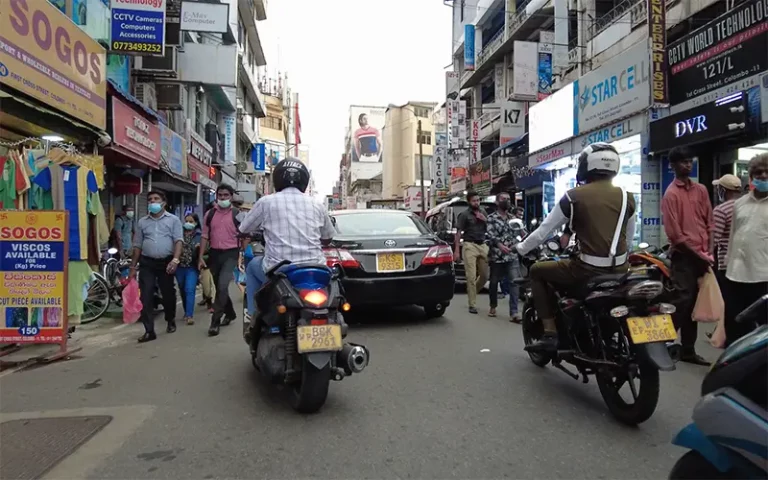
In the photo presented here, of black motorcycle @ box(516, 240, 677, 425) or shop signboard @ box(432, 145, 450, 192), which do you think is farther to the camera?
shop signboard @ box(432, 145, 450, 192)

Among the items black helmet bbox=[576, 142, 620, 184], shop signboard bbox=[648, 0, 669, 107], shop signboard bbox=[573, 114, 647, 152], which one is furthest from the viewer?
shop signboard bbox=[573, 114, 647, 152]

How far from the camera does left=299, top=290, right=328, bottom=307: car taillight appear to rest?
145 inches

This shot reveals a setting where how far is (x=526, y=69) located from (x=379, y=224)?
585 inches

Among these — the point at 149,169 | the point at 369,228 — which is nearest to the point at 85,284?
the point at 369,228

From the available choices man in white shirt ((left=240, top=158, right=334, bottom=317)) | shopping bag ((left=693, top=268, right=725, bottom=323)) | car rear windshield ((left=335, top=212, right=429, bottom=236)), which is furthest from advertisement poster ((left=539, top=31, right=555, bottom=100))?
man in white shirt ((left=240, top=158, right=334, bottom=317))

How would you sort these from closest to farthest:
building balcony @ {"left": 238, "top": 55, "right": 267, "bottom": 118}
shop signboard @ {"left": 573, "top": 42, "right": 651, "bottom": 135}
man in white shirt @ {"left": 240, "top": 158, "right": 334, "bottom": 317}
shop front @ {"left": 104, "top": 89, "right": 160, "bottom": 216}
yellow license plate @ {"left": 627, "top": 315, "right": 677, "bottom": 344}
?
yellow license plate @ {"left": 627, "top": 315, "right": 677, "bottom": 344} < man in white shirt @ {"left": 240, "top": 158, "right": 334, "bottom": 317} < shop front @ {"left": 104, "top": 89, "right": 160, "bottom": 216} < shop signboard @ {"left": 573, "top": 42, "right": 651, "bottom": 135} < building balcony @ {"left": 238, "top": 55, "right": 267, "bottom": 118}

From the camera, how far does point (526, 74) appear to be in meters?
20.1

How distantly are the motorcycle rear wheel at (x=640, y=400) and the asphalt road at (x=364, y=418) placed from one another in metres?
0.10

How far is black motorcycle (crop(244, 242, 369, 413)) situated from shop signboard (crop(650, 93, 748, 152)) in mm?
8701

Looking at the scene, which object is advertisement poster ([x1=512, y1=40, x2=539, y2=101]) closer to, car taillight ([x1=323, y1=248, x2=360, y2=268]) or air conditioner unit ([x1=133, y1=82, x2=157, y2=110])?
air conditioner unit ([x1=133, y1=82, x2=157, y2=110])

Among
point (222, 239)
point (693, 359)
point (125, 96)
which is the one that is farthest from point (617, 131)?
point (125, 96)

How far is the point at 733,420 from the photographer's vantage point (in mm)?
1808

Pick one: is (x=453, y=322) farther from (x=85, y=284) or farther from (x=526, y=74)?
(x=526, y=74)

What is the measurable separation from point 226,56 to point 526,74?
34.3ft
